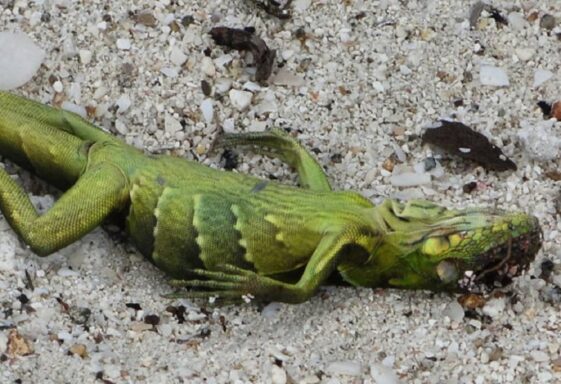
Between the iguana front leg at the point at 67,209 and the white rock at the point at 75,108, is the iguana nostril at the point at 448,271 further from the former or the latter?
the white rock at the point at 75,108

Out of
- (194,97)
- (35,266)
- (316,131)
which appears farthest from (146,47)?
(35,266)

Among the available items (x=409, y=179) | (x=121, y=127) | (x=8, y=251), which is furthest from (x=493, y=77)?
(x=8, y=251)

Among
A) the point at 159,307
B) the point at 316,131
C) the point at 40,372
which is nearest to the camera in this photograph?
the point at 40,372

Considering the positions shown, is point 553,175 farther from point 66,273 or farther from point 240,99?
point 66,273

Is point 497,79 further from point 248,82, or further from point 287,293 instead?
point 287,293

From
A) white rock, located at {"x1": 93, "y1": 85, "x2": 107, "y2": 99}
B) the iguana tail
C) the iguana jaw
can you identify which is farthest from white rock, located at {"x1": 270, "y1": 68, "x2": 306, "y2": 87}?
the iguana jaw
